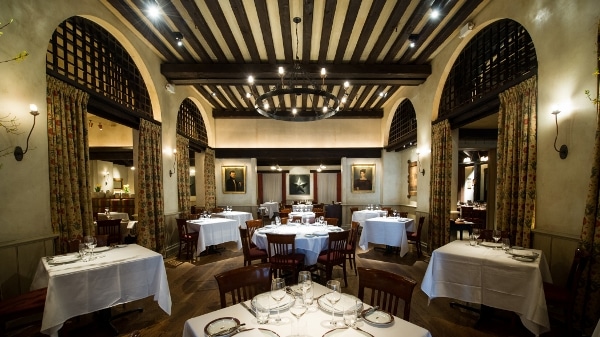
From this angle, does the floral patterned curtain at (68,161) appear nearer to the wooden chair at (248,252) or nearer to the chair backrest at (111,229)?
the chair backrest at (111,229)

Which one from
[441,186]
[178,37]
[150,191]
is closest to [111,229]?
[150,191]

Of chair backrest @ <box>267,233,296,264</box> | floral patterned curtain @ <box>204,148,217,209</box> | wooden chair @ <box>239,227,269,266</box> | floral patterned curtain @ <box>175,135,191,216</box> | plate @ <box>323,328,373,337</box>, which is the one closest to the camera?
plate @ <box>323,328,373,337</box>

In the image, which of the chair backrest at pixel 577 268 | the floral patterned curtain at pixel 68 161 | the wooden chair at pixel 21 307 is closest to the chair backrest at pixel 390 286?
the chair backrest at pixel 577 268

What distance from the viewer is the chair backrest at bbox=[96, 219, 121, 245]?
5.32 m

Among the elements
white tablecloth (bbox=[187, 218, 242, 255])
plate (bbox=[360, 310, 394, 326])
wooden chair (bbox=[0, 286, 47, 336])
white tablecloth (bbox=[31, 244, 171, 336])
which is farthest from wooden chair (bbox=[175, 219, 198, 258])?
plate (bbox=[360, 310, 394, 326])

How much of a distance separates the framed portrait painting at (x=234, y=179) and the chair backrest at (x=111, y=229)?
449 cm

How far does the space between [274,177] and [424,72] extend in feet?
34.0

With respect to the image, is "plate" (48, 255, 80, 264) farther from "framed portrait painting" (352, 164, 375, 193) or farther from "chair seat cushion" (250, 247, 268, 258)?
"framed portrait painting" (352, 164, 375, 193)

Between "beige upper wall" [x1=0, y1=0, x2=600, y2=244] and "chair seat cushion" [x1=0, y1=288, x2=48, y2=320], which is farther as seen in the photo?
"beige upper wall" [x1=0, y1=0, x2=600, y2=244]

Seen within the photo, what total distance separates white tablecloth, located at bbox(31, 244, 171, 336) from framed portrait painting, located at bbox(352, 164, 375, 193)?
7.84m

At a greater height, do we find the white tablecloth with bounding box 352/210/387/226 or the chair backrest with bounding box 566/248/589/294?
the chair backrest with bounding box 566/248/589/294

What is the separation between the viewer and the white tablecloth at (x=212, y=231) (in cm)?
554

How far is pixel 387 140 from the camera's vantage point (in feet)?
31.4

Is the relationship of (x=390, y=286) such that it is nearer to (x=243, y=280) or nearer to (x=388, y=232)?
(x=243, y=280)
